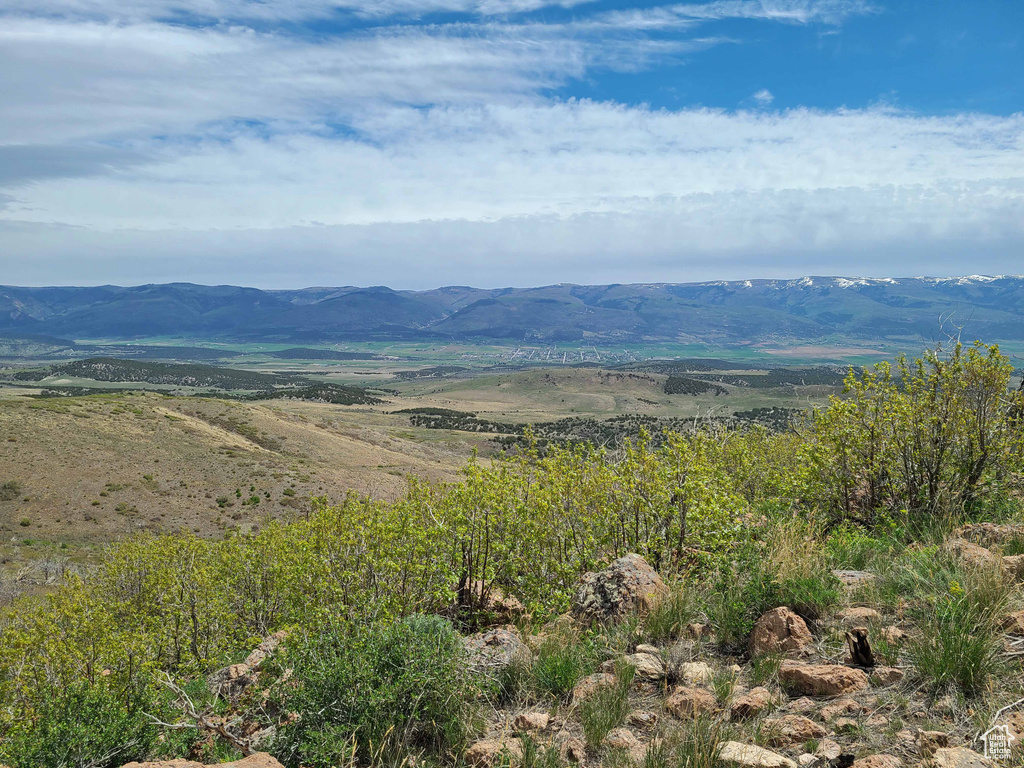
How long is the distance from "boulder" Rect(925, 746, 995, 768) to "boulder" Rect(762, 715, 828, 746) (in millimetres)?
779

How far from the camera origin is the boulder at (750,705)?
480cm

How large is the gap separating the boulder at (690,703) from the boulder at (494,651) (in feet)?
5.55

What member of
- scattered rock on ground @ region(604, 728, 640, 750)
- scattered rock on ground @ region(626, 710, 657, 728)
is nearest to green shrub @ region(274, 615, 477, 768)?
scattered rock on ground @ region(604, 728, 640, 750)

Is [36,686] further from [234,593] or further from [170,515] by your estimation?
[170,515]

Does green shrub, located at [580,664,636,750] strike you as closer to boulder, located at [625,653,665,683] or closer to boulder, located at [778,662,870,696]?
boulder, located at [625,653,665,683]

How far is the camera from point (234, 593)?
14531 millimetres

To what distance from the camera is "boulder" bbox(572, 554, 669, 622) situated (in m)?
7.25

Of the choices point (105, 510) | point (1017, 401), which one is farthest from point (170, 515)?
point (1017, 401)

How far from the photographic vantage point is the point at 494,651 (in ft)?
20.5

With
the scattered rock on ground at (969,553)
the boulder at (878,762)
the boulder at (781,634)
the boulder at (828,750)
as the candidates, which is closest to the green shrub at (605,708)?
the boulder at (781,634)

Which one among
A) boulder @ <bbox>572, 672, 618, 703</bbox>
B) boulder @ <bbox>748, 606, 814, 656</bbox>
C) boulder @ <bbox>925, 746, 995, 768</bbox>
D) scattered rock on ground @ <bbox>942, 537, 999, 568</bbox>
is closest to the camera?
boulder @ <bbox>925, 746, 995, 768</bbox>

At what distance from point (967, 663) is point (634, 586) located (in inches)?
141

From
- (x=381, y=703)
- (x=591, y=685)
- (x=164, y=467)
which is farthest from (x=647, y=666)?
(x=164, y=467)

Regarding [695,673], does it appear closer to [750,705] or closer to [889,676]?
[750,705]
